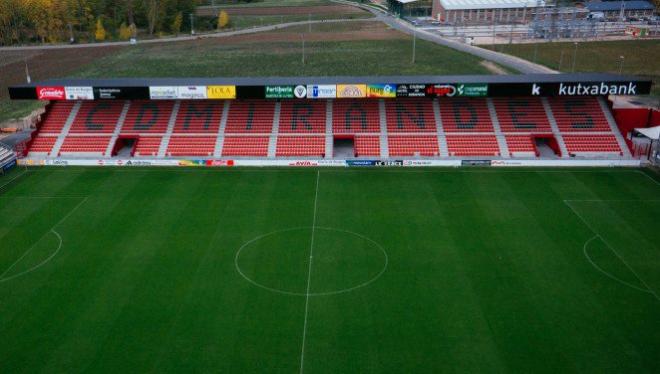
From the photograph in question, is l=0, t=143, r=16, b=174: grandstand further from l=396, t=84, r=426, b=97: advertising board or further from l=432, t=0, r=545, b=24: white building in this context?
l=432, t=0, r=545, b=24: white building

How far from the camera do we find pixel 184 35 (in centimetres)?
12281

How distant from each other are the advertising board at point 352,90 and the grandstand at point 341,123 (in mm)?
82

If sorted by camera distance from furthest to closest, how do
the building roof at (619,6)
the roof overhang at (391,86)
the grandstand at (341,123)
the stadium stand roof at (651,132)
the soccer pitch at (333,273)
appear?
the building roof at (619,6) < the grandstand at (341,123) < the stadium stand roof at (651,132) < the roof overhang at (391,86) < the soccer pitch at (333,273)

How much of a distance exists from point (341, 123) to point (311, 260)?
2027 cm

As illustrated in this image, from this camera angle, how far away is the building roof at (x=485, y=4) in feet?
427

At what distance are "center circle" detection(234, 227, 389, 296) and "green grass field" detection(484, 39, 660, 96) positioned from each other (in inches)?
1980

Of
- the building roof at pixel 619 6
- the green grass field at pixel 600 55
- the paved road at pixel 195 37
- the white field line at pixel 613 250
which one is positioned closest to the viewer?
the white field line at pixel 613 250

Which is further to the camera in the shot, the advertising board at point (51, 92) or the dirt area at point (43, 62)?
the dirt area at point (43, 62)

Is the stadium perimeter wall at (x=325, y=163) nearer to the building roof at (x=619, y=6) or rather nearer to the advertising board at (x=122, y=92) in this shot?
the advertising board at (x=122, y=92)

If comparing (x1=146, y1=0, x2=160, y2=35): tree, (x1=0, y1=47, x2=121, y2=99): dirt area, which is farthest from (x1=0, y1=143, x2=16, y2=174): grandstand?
(x1=146, y1=0, x2=160, y2=35): tree

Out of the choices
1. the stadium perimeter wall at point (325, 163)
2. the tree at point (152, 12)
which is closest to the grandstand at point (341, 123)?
the stadium perimeter wall at point (325, 163)

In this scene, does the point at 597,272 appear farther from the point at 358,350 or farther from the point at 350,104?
the point at 350,104

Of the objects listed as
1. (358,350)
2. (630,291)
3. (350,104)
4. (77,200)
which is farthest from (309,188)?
(630,291)

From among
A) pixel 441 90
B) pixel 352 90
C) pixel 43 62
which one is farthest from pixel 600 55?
pixel 43 62
